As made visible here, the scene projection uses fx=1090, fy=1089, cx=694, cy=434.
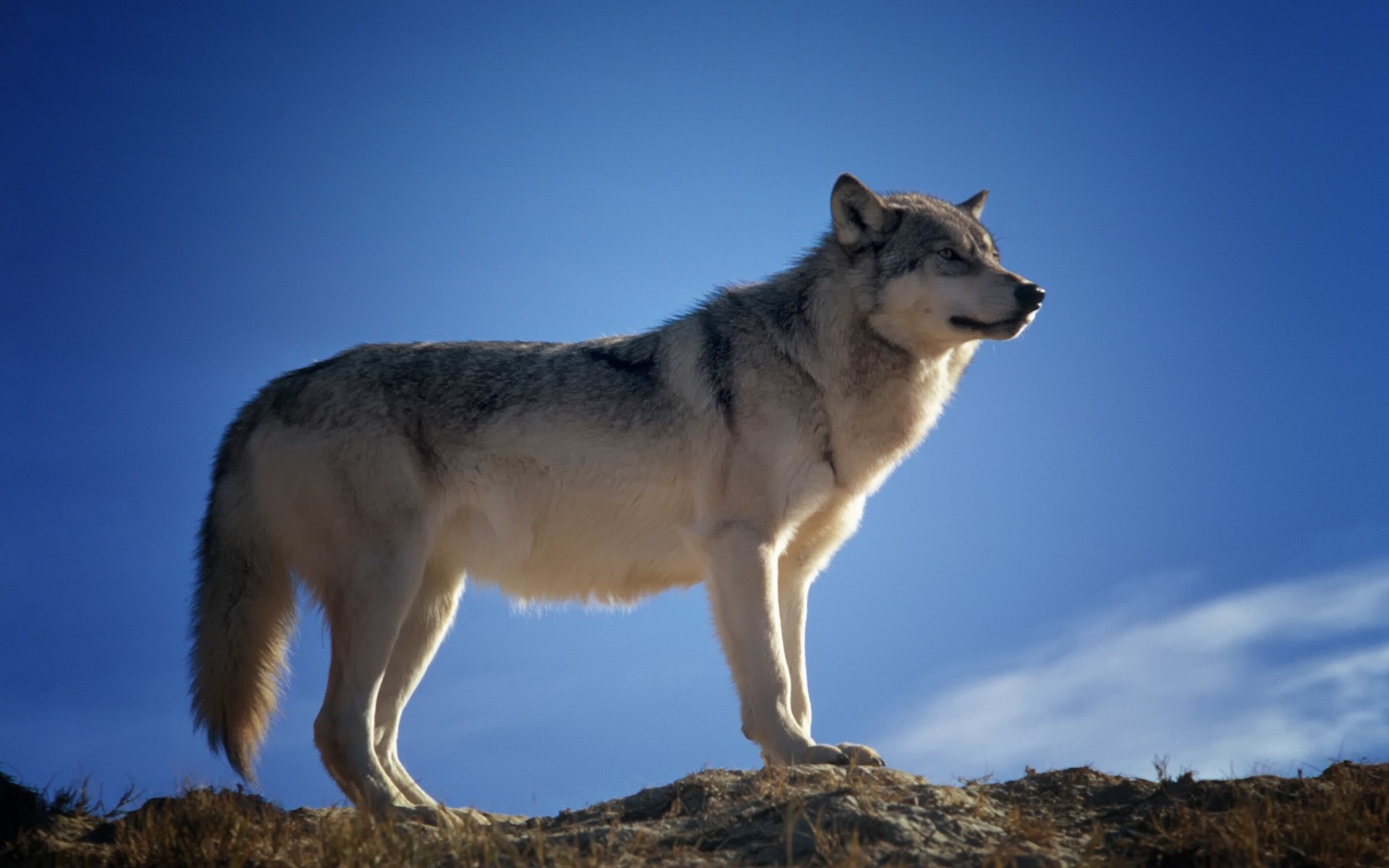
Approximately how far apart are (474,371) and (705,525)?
165cm

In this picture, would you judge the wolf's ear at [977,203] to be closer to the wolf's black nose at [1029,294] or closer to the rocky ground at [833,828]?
the wolf's black nose at [1029,294]

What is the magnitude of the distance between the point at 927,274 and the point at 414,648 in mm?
3699

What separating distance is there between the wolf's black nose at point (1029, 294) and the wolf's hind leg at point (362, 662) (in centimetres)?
357

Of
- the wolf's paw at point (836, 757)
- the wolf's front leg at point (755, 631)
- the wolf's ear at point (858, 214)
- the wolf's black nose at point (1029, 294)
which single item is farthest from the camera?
the wolf's ear at point (858, 214)

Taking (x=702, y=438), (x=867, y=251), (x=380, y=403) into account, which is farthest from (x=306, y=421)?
(x=867, y=251)

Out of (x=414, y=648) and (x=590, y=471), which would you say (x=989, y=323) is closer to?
(x=590, y=471)

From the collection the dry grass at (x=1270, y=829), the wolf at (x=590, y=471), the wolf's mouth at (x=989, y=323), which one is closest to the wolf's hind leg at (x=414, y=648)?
the wolf at (x=590, y=471)

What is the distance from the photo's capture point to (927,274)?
6.20m

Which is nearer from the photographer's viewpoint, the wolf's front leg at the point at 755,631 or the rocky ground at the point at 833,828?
the rocky ground at the point at 833,828

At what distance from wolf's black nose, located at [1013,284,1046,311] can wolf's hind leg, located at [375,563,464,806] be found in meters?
3.61

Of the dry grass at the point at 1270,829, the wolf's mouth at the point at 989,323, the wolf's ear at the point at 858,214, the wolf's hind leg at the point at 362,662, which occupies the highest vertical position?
the wolf's ear at the point at 858,214

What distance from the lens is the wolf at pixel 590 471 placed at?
5859 millimetres

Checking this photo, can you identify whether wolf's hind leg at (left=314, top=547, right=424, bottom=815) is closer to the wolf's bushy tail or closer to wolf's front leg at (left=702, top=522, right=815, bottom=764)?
the wolf's bushy tail

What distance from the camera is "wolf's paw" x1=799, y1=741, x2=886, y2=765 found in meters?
5.38
